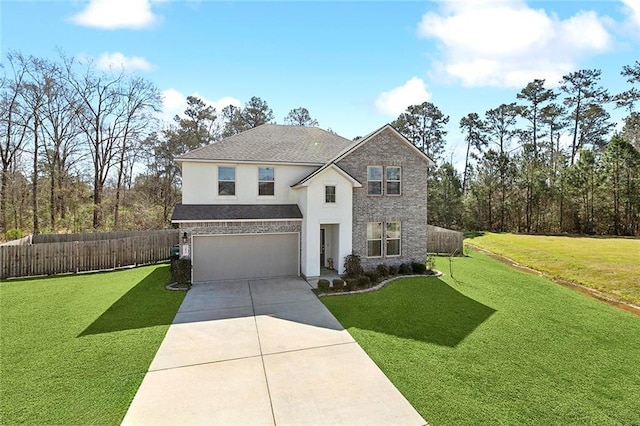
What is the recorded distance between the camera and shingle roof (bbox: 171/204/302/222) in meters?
12.8

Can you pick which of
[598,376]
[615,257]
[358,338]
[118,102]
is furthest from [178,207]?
[615,257]

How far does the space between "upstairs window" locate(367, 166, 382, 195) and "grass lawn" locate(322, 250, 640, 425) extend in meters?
4.84

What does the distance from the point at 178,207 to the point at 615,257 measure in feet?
77.9

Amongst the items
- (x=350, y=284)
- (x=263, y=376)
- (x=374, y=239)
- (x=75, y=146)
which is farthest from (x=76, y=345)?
(x=75, y=146)

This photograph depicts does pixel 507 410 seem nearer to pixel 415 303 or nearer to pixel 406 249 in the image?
pixel 415 303

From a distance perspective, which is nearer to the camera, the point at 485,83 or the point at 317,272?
the point at 317,272

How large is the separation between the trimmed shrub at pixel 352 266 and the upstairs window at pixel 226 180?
246 inches

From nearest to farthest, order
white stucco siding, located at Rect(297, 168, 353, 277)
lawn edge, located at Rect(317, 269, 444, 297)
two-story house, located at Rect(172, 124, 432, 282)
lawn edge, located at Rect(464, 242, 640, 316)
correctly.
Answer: lawn edge, located at Rect(464, 242, 640, 316) → lawn edge, located at Rect(317, 269, 444, 297) → two-story house, located at Rect(172, 124, 432, 282) → white stucco siding, located at Rect(297, 168, 353, 277)

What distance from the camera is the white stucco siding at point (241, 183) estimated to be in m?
13.6

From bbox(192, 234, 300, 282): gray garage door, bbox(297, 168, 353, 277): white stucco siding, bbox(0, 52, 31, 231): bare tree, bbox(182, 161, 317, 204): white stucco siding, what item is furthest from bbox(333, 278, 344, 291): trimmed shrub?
bbox(0, 52, 31, 231): bare tree

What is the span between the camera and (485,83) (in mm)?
16609

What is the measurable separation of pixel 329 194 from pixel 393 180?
3.68m

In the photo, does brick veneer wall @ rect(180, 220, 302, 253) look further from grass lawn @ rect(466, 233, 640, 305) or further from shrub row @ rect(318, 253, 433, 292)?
grass lawn @ rect(466, 233, 640, 305)

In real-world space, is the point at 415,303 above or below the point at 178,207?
below
